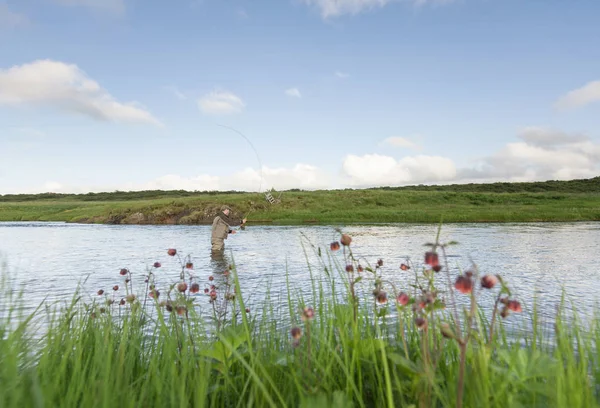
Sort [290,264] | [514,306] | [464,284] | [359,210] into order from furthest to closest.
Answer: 1. [359,210]
2. [290,264]
3. [514,306]
4. [464,284]

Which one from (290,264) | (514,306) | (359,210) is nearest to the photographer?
(514,306)

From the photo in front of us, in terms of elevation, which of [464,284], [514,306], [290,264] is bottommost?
[290,264]

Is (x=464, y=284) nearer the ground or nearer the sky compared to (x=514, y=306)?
nearer the sky

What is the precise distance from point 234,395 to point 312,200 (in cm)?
6329

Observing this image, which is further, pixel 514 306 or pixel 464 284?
pixel 514 306

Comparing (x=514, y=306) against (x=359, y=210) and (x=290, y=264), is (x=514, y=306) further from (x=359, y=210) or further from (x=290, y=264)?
(x=359, y=210)

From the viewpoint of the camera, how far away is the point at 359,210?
5797 cm

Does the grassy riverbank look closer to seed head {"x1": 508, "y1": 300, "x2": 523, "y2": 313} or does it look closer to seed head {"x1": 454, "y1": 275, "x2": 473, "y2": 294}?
seed head {"x1": 508, "y1": 300, "x2": 523, "y2": 313}

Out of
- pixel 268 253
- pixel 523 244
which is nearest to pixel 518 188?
pixel 523 244

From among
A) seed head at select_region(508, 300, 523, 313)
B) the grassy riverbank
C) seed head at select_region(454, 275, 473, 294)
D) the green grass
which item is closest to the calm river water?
seed head at select_region(508, 300, 523, 313)

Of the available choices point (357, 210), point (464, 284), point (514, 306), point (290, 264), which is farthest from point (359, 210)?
point (464, 284)

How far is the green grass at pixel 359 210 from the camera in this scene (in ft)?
162

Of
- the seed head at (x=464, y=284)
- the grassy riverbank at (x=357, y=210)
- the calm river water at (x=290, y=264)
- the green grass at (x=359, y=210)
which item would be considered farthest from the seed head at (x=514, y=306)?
the green grass at (x=359, y=210)

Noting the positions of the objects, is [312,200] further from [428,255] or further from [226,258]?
[428,255]
